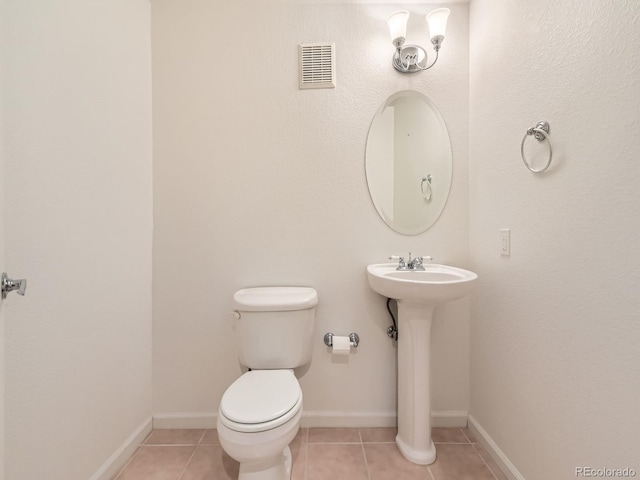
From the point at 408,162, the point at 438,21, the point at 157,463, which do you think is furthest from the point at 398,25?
the point at 157,463

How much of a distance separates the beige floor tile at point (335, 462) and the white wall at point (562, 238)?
0.65 m

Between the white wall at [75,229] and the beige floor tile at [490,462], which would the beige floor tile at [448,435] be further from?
the white wall at [75,229]

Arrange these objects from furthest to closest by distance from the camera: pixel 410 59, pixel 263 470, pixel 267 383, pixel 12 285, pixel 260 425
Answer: pixel 410 59 → pixel 267 383 → pixel 263 470 → pixel 260 425 → pixel 12 285

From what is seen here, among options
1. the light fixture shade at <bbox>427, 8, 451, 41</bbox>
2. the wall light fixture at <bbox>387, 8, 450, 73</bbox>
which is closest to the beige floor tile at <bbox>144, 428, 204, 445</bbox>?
the wall light fixture at <bbox>387, 8, 450, 73</bbox>

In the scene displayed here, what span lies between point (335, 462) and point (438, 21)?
2.17m

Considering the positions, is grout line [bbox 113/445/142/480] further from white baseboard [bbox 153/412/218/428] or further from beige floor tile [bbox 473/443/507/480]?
beige floor tile [bbox 473/443/507/480]

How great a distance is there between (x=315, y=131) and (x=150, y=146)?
2.98 feet

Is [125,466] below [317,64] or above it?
below

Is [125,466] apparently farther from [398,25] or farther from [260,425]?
[398,25]

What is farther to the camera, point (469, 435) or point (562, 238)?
point (469, 435)

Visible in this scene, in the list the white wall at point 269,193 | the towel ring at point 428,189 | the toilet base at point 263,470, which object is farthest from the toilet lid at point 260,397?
the towel ring at point 428,189

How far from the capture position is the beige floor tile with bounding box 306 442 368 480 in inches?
48.0

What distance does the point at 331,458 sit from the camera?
1314mm

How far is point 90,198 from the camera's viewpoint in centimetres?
113
